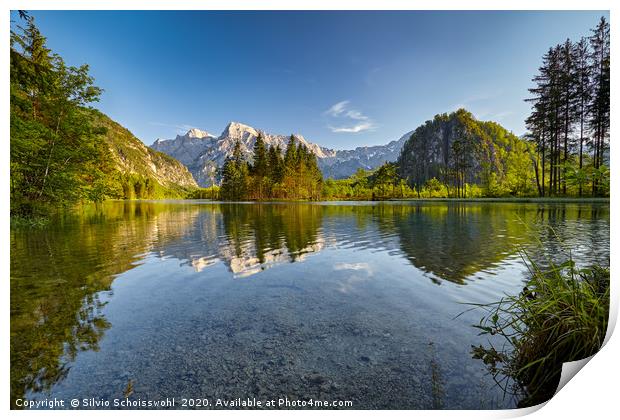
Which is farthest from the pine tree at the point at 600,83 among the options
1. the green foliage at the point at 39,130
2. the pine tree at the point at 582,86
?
the green foliage at the point at 39,130

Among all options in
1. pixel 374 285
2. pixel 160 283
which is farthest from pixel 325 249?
pixel 160 283

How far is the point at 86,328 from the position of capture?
3.64 metres

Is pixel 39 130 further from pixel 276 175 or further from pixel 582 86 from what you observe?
pixel 276 175

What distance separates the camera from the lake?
101 inches

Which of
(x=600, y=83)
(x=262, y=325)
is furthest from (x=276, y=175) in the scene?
(x=262, y=325)

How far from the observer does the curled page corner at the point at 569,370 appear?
8.48 feet

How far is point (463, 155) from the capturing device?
59031mm

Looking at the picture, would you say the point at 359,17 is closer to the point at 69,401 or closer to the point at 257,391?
the point at 257,391

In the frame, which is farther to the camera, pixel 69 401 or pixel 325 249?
pixel 325 249

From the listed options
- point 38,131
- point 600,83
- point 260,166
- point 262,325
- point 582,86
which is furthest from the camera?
point 260,166

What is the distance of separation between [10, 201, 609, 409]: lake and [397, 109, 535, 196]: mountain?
28.3 metres

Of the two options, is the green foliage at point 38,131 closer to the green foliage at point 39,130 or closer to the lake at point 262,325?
the green foliage at point 39,130

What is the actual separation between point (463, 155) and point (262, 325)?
219 feet
